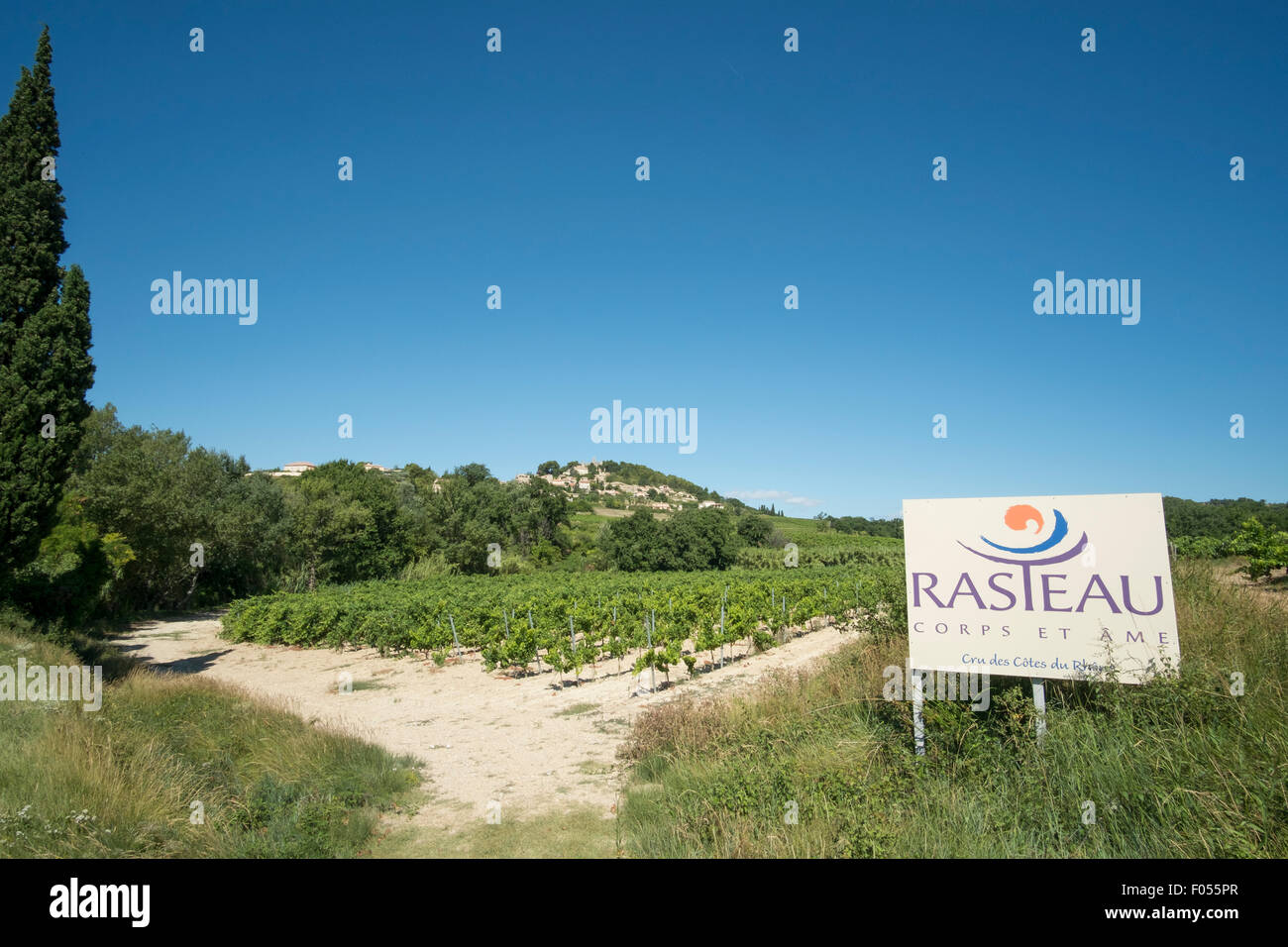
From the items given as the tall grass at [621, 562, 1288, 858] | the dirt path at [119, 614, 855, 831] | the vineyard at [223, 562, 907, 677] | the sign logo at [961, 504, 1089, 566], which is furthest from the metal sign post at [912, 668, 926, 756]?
the vineyard at [223, 562, 907, 677]

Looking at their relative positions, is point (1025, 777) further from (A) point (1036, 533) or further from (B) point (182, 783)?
(B) point (182, 783)

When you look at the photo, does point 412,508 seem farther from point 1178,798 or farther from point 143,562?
point 1178,798

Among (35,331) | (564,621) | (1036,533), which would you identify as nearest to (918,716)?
(1036,533)

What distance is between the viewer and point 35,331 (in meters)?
12.9

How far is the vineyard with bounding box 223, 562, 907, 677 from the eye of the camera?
14.9 m

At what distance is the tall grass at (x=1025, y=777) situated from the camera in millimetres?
3564

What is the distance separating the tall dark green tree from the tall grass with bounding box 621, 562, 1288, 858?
14992 mm

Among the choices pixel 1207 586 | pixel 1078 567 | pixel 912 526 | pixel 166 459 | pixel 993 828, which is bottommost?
pixel 993 828

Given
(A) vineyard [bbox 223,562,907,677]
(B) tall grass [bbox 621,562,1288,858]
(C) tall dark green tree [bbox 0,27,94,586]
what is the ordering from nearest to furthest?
(B) tall grass [bbox 621,562,1288,858]
(C) tall dark green tree [bbox 0,27,94,586]
(A) vineyard [bbox 223,562,907,677]

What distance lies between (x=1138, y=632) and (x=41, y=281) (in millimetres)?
20107

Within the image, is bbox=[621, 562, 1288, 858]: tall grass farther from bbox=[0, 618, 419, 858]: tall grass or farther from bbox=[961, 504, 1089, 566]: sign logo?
bbox=[0, 618, 419, 858]: tall grass
